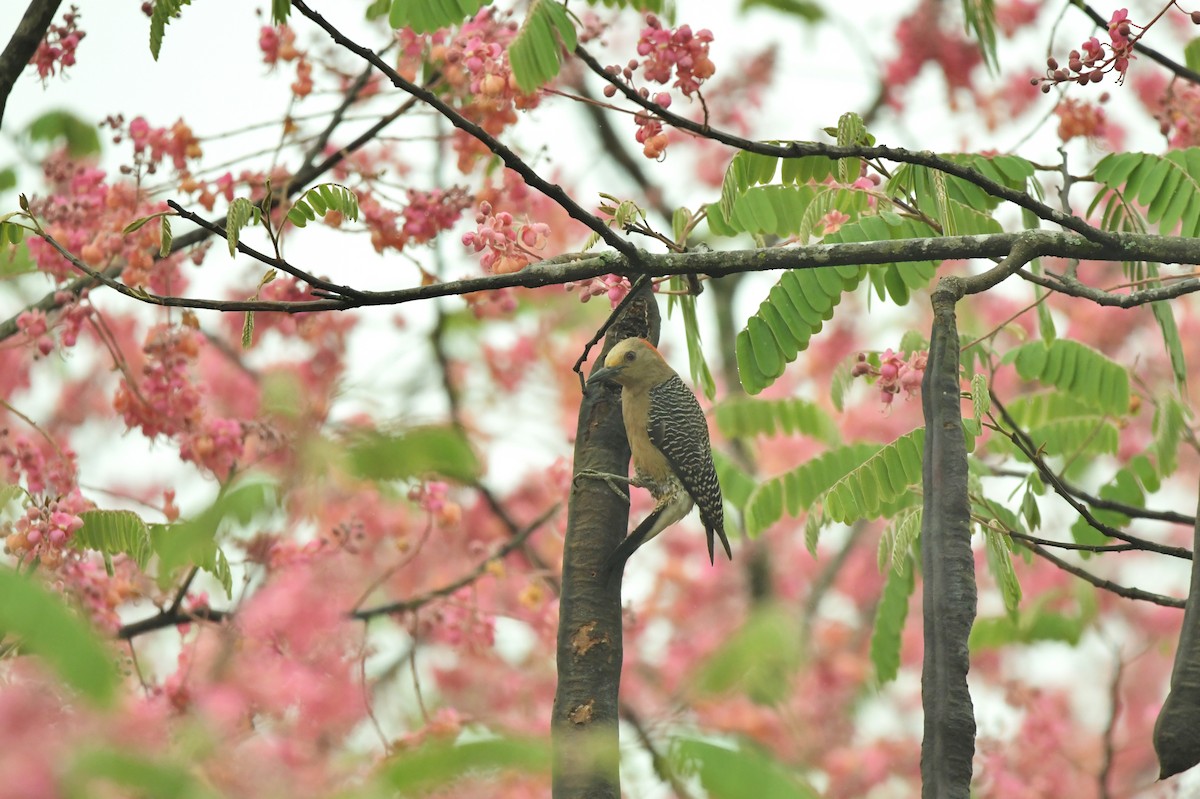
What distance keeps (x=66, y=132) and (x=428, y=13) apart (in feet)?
10.3

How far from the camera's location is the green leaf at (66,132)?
21.4 ft

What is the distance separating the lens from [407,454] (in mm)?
1725

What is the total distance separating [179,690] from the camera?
5363 mm

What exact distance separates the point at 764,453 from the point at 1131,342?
4095 millimetres


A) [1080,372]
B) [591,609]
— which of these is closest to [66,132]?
[591,609]

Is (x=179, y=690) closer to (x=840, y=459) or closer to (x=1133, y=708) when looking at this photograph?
(x=840, y=459)

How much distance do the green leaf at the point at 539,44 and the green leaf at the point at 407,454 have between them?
8.73ft

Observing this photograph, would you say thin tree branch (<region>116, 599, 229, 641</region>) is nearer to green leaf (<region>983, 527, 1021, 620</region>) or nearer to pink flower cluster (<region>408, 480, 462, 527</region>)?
pink flower cluster (<region>408, 480, 462, 527</region>)

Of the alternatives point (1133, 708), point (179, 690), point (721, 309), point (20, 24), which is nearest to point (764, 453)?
point (721, 309)

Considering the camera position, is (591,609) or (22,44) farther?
(22,44)

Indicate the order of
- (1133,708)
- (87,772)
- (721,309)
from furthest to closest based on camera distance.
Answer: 1. (1133,708)
2. (721,309)
3. (87,772)

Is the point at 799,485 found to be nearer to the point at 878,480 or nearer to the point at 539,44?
the point at 878,480

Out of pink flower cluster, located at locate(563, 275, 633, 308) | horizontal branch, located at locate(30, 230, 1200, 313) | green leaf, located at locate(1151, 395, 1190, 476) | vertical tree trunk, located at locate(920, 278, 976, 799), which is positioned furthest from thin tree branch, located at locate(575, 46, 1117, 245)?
green leaf, located at locate(1151, 395, 1190, 476)

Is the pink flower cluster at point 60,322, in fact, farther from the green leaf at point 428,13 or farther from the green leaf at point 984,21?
the green leaf at point 984,21
